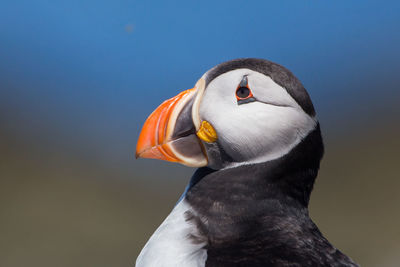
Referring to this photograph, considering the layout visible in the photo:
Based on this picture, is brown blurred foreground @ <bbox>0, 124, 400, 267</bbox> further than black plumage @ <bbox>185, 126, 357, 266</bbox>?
Yes

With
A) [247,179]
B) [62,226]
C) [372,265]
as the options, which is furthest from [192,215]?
[62,226]

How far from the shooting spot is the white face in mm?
2318

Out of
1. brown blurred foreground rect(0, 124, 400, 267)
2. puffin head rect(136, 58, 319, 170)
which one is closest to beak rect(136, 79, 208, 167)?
puffin head rect(136, 58, 319, 170)

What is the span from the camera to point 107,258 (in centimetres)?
895

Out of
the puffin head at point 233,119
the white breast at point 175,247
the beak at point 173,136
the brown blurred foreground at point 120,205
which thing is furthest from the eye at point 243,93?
the brown blurred foreground at point 120,205

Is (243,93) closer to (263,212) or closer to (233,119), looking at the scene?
(233,119)

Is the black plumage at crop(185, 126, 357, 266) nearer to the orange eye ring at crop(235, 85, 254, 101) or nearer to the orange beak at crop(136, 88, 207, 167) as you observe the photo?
the orange beak at crop(136, 88, 207, 167)

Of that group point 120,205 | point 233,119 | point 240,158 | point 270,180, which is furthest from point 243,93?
point 120,205

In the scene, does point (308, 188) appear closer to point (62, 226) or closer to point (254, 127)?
point (254, 127)

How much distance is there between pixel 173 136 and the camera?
8.09 feet

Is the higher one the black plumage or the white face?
the white face

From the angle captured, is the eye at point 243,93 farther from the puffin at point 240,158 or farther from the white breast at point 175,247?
the white breast at point 175,247

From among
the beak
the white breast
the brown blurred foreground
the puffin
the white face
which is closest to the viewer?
the white breast

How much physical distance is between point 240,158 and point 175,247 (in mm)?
573
